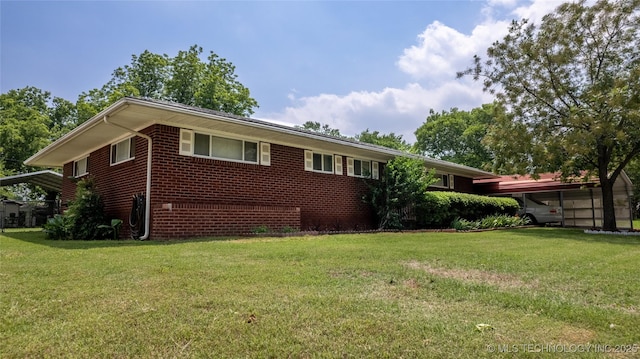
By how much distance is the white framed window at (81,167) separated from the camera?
14.3 metres

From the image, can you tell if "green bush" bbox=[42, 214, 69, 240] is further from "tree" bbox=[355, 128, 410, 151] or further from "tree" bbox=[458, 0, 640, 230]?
"tree" bbox=[355, 128, 410, 151]

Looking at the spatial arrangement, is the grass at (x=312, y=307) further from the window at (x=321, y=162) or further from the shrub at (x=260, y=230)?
the window at (x=321, y=162)

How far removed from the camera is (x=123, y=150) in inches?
453

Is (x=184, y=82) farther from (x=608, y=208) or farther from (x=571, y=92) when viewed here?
(x=608, y=208)

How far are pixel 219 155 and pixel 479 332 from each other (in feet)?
29.4

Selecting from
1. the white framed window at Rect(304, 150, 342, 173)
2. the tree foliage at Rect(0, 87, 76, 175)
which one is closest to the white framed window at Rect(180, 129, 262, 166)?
the white framed window at Rect(304, 150, 342, 173)

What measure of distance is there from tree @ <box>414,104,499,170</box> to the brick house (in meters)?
28.7

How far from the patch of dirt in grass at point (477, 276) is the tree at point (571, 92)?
10.1 metres

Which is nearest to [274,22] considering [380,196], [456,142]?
[380,196]

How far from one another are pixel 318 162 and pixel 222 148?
368 cm

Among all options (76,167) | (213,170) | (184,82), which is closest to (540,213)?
(213,170)

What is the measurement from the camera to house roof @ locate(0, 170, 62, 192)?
1757 cm

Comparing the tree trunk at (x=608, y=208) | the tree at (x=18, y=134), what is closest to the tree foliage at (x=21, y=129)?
the tree at (x=18, y=134)

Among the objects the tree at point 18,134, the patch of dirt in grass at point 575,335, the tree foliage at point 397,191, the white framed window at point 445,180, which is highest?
the tree at point 18,134
